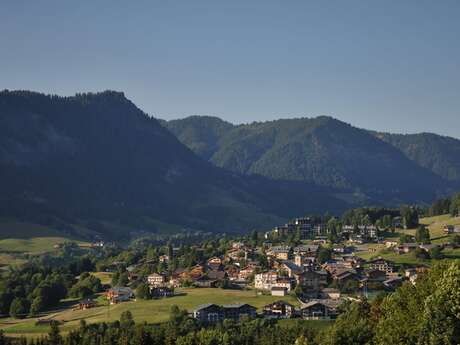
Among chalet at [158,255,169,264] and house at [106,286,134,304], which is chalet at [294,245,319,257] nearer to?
chalet at [158,255,169,264]

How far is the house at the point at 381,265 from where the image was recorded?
14612cm

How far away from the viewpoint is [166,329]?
10319 centimetres

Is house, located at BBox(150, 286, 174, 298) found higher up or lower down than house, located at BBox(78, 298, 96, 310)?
higher up

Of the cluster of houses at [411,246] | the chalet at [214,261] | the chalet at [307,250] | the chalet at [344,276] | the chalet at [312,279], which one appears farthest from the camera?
the chalet at [214,261]

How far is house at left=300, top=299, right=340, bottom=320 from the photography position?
4722 inches

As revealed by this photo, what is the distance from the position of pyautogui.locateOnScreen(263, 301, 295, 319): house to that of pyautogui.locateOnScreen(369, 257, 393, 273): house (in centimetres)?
2718

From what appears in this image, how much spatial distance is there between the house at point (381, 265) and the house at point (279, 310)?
27176mm

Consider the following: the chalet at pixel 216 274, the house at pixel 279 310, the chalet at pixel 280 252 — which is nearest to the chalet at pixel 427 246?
the chalet at pixel 280 252

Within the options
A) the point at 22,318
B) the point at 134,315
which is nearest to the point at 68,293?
the point at 22,318

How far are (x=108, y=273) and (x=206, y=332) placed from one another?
76739 mm

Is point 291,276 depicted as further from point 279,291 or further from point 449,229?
point 449,229

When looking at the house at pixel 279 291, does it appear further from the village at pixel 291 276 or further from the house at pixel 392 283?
the house at pixel 392 283

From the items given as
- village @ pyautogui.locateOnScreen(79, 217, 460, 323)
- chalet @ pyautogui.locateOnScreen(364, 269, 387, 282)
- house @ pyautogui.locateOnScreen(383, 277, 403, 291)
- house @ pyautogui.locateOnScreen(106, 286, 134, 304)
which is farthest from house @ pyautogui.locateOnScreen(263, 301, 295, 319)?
house @ pyautogui.locateOnScreen(106, 286, 134, 304)

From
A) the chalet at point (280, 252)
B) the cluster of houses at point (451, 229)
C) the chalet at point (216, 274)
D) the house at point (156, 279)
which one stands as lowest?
the house at point (156, 279)
